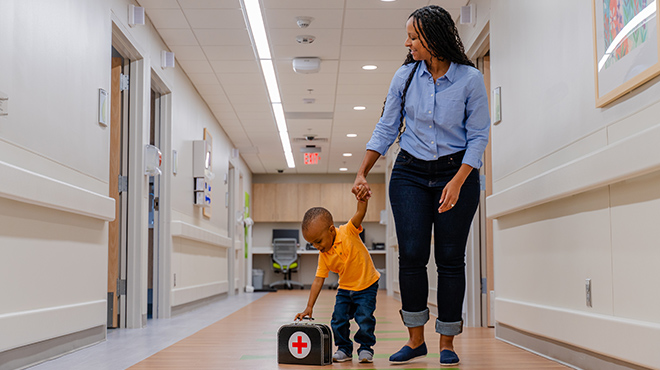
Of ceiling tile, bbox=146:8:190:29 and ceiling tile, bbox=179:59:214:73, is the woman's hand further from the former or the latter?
ceiling tile, bbox=179:59:214:73

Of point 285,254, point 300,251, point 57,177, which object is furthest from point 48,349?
point 300,251

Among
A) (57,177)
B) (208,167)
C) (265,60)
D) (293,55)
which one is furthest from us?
(208,167)

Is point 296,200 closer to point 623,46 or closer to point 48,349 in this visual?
point 48,349

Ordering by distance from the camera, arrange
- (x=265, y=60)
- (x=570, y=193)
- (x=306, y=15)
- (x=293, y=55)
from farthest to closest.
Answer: (x=265, y=60) → (x=293, y=55) → (x=306, y=15) → (x=570, y=193)

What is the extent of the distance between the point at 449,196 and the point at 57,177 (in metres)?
1.89

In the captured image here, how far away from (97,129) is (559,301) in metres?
2.64

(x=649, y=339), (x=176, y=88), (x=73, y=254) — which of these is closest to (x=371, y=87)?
(x=176, y=88)

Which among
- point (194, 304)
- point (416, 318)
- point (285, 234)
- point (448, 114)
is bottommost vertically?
point (194, 304)

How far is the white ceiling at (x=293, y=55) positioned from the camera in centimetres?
495

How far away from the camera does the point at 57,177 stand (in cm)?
314

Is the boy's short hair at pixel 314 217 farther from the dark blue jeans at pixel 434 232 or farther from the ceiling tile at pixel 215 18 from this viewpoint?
the ceiling tile at pixel 215 18

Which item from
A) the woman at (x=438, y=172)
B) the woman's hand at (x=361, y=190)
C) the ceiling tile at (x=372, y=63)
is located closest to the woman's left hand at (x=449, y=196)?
the woman at (x=438, y=172)

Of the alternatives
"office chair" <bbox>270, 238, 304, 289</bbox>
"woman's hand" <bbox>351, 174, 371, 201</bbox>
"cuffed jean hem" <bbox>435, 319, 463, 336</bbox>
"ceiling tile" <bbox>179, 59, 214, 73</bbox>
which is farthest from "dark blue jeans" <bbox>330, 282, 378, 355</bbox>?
"office chair" <bbox>270, 238, 304, 289</bbox>

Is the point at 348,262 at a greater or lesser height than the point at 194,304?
greater
